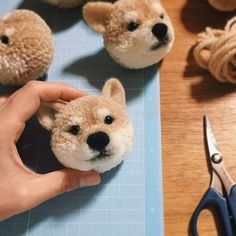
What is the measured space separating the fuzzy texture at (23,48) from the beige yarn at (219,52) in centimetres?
23

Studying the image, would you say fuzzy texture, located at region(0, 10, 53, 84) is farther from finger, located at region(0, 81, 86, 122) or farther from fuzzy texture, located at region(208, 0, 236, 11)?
fuzzy texture, located at region(208, 0, 236, 11)

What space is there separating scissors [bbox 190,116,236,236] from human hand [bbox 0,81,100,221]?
5.8 inches

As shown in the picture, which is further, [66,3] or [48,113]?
[66,3]

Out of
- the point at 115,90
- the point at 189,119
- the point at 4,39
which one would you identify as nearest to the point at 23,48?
the point at 4,39

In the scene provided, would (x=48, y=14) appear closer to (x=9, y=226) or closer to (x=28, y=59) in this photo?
(x=28, y=59)

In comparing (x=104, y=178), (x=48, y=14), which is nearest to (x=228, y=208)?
(x=104, y=178)

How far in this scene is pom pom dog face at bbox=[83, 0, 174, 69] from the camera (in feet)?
2.03

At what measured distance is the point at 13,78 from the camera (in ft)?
2.07

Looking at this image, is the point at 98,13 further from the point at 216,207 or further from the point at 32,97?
the point at 216,207

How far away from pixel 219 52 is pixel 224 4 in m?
0.11

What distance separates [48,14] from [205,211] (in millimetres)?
426

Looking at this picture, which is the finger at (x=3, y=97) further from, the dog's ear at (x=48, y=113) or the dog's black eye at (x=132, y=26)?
the dog's black eye at (x=132, y=26)

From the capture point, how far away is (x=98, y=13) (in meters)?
0.64

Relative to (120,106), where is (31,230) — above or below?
below
